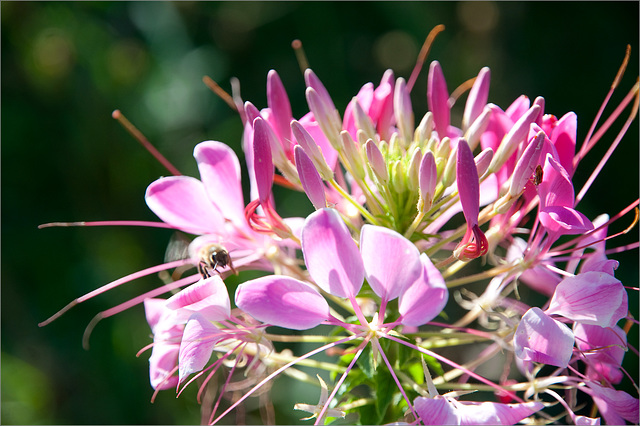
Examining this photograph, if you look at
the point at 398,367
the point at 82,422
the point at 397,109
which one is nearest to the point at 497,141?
the point at 397,109

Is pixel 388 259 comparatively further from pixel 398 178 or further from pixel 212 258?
pixel 212 258

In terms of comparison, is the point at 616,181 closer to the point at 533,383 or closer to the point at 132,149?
the point at 533,383

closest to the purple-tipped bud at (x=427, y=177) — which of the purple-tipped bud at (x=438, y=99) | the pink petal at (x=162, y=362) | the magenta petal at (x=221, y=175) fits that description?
the purple-tipped bud at (x=438, y=99)

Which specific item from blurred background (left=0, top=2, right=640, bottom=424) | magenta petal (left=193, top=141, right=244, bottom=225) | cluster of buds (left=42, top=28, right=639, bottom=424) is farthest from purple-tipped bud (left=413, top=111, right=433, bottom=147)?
blurred background (left=0, top=2, right=640, bottom=424)

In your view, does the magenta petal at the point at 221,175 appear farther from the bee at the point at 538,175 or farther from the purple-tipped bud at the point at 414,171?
the bee at the point at 538,175

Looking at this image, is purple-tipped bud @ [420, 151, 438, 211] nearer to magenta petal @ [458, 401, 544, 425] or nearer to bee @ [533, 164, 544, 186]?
bee @ [533, 164, 544, 186]

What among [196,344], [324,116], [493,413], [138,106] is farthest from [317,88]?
[138,106]
